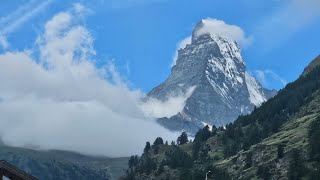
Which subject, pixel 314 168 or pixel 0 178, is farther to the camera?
pixel 314 168

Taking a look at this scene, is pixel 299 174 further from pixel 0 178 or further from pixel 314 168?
pixel 0 178

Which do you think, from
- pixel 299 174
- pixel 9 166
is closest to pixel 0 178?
pixel 9 166

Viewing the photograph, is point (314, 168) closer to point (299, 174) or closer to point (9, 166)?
point (299, 174)

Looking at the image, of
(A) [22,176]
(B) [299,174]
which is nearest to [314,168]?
(B) [299,174]

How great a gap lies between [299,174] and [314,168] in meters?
6.76

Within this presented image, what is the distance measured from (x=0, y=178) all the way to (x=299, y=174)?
163940 millimetres

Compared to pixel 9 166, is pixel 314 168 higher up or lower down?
higher up

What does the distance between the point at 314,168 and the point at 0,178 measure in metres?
169

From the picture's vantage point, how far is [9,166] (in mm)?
43406

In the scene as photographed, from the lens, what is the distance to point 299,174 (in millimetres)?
194750

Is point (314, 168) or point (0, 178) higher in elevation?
point (314, 168)

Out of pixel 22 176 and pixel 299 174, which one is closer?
pixel 22 176

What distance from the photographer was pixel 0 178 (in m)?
43.3

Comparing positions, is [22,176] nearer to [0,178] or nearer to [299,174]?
[0,178]
